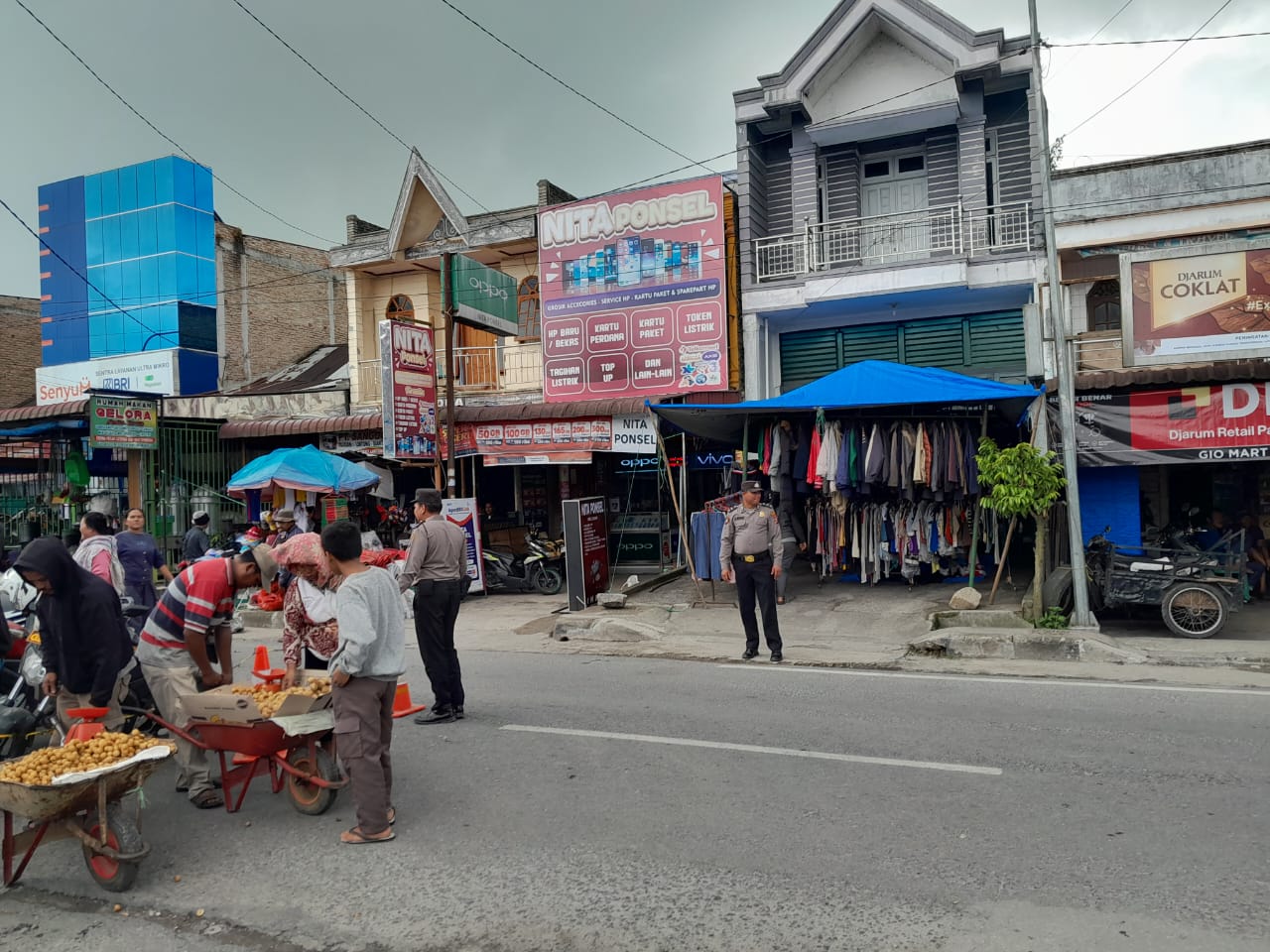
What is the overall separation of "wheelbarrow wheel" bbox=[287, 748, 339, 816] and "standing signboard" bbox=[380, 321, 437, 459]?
10.7 metres

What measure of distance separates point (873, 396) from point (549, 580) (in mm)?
7010

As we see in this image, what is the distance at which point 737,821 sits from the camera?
5023mm

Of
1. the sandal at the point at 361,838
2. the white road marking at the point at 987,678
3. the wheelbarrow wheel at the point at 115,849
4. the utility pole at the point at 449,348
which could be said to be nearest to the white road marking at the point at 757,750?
the sandal at the point at 361,838

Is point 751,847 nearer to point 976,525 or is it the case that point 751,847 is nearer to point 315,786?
point 315,786

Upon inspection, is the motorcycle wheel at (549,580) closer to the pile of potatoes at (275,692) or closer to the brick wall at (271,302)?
the pile of potatoes at (275,692)

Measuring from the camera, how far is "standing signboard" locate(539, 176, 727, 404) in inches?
647

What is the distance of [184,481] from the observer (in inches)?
774

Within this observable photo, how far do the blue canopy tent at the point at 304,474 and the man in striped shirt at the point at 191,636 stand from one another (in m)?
10.3

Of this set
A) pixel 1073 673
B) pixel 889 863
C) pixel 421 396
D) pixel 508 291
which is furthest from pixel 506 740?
pixel 508 291

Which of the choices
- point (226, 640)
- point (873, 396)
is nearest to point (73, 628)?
point (226, 640)

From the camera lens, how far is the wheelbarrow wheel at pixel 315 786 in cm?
541

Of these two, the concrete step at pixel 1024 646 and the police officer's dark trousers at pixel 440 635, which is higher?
→ the police officer's dark trousers at pixel 440 635

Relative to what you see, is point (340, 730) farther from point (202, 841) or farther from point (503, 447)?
point (503, 447)

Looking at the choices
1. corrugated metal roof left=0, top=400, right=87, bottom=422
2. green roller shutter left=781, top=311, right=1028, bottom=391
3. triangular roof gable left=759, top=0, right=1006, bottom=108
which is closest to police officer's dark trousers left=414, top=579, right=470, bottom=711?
green roller shutter left=781, top=311, right=1028, bottom=391
